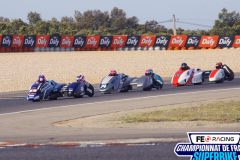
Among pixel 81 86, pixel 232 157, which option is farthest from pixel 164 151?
pixel 81 86

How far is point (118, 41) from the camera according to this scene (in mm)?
63375

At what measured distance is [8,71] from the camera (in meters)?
38.4

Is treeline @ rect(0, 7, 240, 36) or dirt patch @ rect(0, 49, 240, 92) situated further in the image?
treeline @ rect(0, 7, 240, 36)

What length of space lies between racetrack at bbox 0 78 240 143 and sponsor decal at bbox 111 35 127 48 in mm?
35394

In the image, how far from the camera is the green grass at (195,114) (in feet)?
49.3

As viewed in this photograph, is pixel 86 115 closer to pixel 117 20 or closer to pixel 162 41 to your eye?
pixel 162 41

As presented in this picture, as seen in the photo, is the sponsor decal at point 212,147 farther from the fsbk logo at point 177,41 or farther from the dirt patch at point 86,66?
the fsbk logo at point 177,41

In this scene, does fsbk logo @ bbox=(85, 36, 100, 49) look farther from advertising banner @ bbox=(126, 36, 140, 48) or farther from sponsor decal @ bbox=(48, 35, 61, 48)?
advertising banner @ bbox=(126, 36, 140, 48)

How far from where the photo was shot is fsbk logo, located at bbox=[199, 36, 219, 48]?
205 feet

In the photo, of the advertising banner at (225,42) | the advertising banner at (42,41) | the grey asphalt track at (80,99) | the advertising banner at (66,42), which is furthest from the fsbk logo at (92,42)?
the grey asphalt track at (80,99)

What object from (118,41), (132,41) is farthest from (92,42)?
(132,41)

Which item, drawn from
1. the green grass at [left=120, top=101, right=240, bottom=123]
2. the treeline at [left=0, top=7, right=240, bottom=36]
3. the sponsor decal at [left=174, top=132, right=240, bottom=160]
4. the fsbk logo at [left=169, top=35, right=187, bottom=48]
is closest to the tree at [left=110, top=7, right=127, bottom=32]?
the treeline at [left=0, top=7, right=240, bottom=36]

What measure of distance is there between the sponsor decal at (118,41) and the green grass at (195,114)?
4516cm

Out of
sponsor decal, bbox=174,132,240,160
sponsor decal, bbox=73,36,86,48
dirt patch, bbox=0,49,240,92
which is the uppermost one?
sponsor decal, bbox=174,132,240,160
